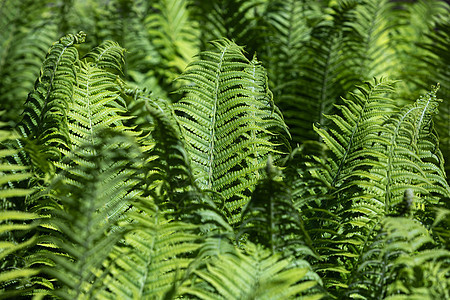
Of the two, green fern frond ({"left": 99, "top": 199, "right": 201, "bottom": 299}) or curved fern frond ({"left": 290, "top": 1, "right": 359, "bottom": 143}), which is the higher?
curved fern frond ({"left": 290, "top": 1, "right": 359, "bottom": 143})

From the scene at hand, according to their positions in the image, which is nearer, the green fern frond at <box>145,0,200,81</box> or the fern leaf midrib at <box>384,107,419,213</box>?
the fern leaf midrib at <box>384,107,419,213</box>

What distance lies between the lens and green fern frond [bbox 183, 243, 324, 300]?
899 mm

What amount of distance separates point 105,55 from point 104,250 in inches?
38.0

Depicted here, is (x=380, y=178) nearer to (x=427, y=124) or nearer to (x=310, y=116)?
(x=427, y=124)

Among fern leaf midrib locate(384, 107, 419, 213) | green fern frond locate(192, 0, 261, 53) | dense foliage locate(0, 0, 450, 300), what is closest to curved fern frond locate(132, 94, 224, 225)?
dense foliage locate(0, 0, 450, 300)

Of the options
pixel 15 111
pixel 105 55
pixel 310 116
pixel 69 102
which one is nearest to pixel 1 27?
pixel 15 111

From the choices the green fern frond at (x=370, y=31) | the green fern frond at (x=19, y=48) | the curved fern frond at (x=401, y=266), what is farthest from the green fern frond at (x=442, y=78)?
the green fern frond at (x=19, y=48)

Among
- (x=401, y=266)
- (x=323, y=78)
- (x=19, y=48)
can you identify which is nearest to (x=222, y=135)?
(x=401, y=266)

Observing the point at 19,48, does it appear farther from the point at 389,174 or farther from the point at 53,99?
the point at 389,174

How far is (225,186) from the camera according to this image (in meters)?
1.41

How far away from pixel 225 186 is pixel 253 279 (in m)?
0.50

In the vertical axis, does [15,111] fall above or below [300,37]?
below

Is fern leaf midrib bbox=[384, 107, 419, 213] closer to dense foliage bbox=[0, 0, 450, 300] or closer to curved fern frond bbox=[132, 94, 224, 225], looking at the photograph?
dense foliage bbox=[0, 0, 450, 300]

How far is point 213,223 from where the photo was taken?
109 centimetres
